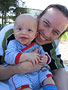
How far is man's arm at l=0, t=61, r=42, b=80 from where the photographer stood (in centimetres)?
141

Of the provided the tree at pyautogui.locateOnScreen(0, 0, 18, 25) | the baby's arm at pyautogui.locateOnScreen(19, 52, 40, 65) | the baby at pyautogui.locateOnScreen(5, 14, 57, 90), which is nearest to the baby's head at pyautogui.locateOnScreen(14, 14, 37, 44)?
the baby at pyautogui.locateOnScreen(5, 14, 57, 90)

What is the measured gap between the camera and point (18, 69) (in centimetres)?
141

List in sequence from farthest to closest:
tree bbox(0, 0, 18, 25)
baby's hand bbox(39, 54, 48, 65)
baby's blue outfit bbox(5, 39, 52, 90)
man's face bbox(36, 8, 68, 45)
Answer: tree bbox(0, 0, 18, 25) → man's face bbox(36, 8, 68, 45) → baby's hand bbox(39, 54, 48, 65) → baby's blue outfit bbox(5, 39, 52, 90)

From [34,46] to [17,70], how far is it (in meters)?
0.33

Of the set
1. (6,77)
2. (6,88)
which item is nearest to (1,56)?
(6,77)

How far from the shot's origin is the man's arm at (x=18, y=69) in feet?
4.64

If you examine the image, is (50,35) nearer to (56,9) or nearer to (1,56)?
(56,9)

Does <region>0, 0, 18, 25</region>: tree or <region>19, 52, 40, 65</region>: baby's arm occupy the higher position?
<region>0, 0, 18, 25</region>: tree

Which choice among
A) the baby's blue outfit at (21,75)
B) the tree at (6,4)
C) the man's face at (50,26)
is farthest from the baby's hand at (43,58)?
the tree at (6,4)

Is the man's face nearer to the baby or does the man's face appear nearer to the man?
the man

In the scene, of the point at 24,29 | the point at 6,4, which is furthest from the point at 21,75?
the point at 6,4

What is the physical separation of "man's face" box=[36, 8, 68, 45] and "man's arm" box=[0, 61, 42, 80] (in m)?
0.32

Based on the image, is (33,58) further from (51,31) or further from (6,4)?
(6,4)

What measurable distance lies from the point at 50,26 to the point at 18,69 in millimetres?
604
